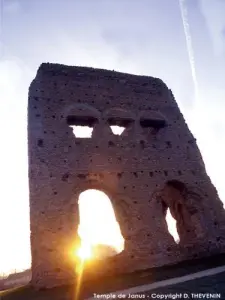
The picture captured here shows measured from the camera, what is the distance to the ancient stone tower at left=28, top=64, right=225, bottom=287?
7.82 meters

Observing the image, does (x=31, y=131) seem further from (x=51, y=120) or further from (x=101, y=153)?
(x=101, y=153)

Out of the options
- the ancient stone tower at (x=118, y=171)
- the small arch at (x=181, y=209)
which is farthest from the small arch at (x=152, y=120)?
the small arch at (x=181, y=209)

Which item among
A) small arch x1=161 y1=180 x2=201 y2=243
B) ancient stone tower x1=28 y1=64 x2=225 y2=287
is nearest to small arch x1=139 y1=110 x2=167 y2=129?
ancient stone tower x1=28 y1=64 x2=225 y2=287

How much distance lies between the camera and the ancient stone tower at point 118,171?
782 centimetres

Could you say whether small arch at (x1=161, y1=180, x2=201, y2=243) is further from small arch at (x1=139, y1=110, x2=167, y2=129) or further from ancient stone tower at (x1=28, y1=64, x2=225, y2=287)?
small arch at (x1=139, y1=110, x2=167, y2=129)

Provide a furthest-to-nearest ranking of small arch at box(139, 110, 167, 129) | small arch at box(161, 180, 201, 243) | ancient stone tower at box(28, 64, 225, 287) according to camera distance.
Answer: small arch at box(139, 110, 167, 129) < small arch at box(161, 180, 201, 243) < ancient stone tower at box(28, 64, 225, 287)

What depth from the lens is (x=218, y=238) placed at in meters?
9.36

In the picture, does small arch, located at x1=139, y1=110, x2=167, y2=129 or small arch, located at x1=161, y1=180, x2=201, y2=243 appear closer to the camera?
small arch, located at x1=161, y1=180, x2=201, y2=243

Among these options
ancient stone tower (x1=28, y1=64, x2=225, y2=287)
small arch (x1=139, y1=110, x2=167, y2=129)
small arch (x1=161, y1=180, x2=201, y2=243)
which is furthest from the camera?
small arch (x1=139, y1=110, x2=167, y2=129)

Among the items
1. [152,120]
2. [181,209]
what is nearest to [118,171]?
[152,120]

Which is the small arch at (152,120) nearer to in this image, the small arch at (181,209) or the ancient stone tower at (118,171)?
the ancient stone tower at (118,171)

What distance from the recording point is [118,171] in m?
9.45

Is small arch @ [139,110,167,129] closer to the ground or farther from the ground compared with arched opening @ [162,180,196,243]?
farther from the ground

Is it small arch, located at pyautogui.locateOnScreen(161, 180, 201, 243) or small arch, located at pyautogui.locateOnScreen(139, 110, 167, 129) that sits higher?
small arch, located at pyautogui.locateOnScreen(139, 110, 167, 129)
